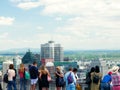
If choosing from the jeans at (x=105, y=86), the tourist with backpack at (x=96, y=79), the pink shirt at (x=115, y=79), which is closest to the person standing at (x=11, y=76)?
the tourist with backpack at (x=96, y=79)

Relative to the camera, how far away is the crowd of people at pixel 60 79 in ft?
51.4

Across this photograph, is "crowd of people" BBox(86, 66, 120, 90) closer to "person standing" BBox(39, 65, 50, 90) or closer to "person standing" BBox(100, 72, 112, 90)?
"person standing" BBox(100, 72, 112, 90)

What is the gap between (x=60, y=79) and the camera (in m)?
17.6

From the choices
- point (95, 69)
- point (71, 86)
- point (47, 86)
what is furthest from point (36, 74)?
point (95, 69)

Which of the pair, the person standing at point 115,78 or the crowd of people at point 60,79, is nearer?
the person standing at point 115,78

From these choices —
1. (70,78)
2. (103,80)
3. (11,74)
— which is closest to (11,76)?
(11,74)

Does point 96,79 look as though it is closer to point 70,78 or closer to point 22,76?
point 70,78

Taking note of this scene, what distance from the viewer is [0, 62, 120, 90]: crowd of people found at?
15.7 meters

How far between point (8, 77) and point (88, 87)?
12.3ft

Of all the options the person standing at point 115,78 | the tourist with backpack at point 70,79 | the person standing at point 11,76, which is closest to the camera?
the person standing at point 115,78

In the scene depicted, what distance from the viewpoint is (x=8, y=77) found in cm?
1759

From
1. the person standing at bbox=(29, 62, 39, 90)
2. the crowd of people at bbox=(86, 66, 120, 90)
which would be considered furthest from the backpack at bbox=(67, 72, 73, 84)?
the person standing at bbox=(29, 62, 39, 90)

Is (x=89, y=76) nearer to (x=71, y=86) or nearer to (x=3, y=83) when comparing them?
(x=71, y=86)

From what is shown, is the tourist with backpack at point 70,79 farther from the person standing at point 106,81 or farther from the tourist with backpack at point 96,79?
the person standing at point 106,81
